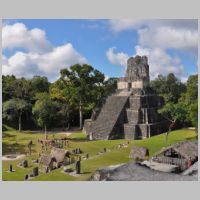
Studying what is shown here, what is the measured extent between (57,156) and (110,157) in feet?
12.2

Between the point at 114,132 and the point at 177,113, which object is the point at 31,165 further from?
the point at 177,113

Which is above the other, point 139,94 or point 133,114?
point 139,94

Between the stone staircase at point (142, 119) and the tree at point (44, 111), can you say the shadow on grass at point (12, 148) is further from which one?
the stone staircase at point (142, 119)

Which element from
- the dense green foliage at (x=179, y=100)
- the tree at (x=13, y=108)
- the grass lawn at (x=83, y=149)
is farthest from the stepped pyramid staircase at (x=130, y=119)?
the tree at (x=13, y=108)

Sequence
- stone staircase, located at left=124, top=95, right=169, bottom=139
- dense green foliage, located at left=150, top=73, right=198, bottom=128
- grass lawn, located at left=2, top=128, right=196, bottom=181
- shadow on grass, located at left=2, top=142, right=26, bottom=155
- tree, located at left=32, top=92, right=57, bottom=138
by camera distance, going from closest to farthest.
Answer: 1. grass lawn, located at left=2, top=128, right=196, bottom=181
2. dense green foliage, located at left=150, top=73, right=198, bottom=128
3. shadow on grass, located at left=2, top=142, right=26, bottom=155
4. stone staircase, located at left=124, top=95, right=169, bottom=139
5. tree, located at left=32, top=92, right=57, bottom=138

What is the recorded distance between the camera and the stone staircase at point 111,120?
3272cm

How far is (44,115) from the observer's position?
1318 inches

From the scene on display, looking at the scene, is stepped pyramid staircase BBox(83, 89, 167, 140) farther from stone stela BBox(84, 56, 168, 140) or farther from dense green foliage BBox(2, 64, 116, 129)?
dense green foliage BBox(2, 64, 116, 129)

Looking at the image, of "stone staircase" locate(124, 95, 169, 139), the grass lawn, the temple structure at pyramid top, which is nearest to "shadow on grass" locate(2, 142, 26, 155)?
the grass lawn

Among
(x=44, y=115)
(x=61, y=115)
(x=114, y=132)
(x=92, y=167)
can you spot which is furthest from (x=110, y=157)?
(x=61, y=115)

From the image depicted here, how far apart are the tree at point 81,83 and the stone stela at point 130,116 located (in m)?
2.42

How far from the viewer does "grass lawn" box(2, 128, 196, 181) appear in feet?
60.2

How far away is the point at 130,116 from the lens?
112 feet

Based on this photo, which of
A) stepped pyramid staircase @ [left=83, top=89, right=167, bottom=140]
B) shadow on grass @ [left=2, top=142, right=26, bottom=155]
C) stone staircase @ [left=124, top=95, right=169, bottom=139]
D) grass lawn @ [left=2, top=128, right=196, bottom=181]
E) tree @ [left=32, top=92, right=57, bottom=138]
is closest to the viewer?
grass lawn @ [left=2, top=128, right=196, bottom=181]
